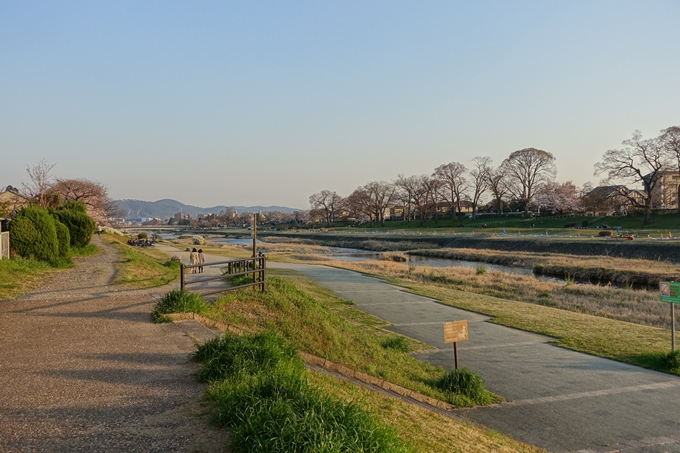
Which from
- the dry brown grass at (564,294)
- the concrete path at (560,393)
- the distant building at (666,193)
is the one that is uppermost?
the distant building at (666,193)

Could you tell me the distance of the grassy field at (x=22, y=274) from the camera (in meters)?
11.8

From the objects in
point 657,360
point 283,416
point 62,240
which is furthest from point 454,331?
point 62,240

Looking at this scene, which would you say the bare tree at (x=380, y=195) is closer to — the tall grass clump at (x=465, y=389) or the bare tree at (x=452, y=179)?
the bare tree at (x=452, y=179)

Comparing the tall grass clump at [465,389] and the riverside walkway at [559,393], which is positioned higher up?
the tall grass clump at [465,389]

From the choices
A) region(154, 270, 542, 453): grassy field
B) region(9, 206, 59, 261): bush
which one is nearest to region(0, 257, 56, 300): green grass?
region(9, 206, 59, 261): bush

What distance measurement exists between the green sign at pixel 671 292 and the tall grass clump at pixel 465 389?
5996mm

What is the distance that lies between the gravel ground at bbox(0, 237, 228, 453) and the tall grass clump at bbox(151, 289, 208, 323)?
0.86 ft

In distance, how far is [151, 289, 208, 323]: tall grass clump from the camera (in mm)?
9156

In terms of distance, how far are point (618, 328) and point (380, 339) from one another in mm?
8463

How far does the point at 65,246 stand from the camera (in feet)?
64.3

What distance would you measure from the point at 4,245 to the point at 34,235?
3.92 feet

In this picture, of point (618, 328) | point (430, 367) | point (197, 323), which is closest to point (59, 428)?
point (197, 323)

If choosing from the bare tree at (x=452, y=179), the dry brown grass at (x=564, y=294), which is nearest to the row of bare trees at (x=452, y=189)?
the bare tree at (x=452, y=179)

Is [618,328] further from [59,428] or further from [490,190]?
[490,190]
